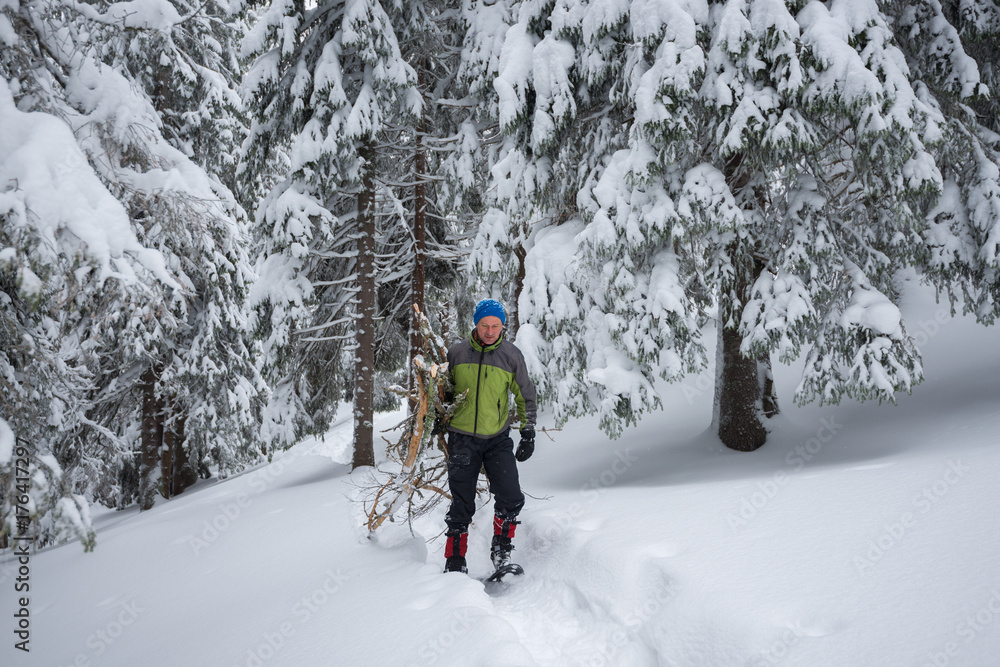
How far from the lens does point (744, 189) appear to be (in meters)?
6.21

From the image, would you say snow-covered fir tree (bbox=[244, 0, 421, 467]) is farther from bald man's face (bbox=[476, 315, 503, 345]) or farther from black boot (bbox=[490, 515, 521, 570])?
black boot (bbox=[490, 515, 521, 570])

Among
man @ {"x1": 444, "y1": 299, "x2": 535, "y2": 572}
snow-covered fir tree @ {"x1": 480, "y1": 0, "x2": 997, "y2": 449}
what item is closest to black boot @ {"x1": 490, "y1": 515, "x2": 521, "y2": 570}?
man @ {"x1": 444, "y1": 299, "x2": 535, "y2": 572}

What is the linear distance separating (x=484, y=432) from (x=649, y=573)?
1572 millimetres

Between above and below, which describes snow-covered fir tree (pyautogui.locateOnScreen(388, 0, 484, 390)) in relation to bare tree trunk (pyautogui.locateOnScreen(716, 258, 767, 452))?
above

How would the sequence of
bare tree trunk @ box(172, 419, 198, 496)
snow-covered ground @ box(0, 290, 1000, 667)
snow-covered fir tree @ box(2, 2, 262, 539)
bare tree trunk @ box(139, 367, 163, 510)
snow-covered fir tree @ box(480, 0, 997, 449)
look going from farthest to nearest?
bare tree trunk @ box(172, 419, 198, 496)
bare tree trunk @ box(139, 367, 163, 510)
snow-covered fir tree @ box(480, 0, 997, 449)
snow-covered fir tree @ box(2, 2, 262, 539)
snow-covered ground @ box(0, 290, 1000, 667)

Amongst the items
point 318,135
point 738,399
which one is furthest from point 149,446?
point 738,399

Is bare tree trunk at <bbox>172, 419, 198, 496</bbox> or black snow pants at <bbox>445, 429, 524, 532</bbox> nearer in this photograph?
black snow pants at <bbox>445, 429, 524, 532</bbox>

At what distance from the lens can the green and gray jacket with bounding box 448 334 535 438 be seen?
4.25 metres

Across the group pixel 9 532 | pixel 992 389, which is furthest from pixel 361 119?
pixel 992 389

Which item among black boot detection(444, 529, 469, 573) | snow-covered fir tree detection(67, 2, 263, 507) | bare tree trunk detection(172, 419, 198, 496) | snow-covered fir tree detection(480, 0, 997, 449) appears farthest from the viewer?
bare tree trunk detection(172, 419, 198, 496)

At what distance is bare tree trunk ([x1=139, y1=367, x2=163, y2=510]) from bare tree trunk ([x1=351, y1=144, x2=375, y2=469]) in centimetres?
573

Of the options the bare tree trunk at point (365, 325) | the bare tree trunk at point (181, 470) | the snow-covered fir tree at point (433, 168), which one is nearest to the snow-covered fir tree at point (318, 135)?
the bare tree trunk at point (365, 325)

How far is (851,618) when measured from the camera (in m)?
2.48

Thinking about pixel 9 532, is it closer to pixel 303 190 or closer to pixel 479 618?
pixel 479 618
